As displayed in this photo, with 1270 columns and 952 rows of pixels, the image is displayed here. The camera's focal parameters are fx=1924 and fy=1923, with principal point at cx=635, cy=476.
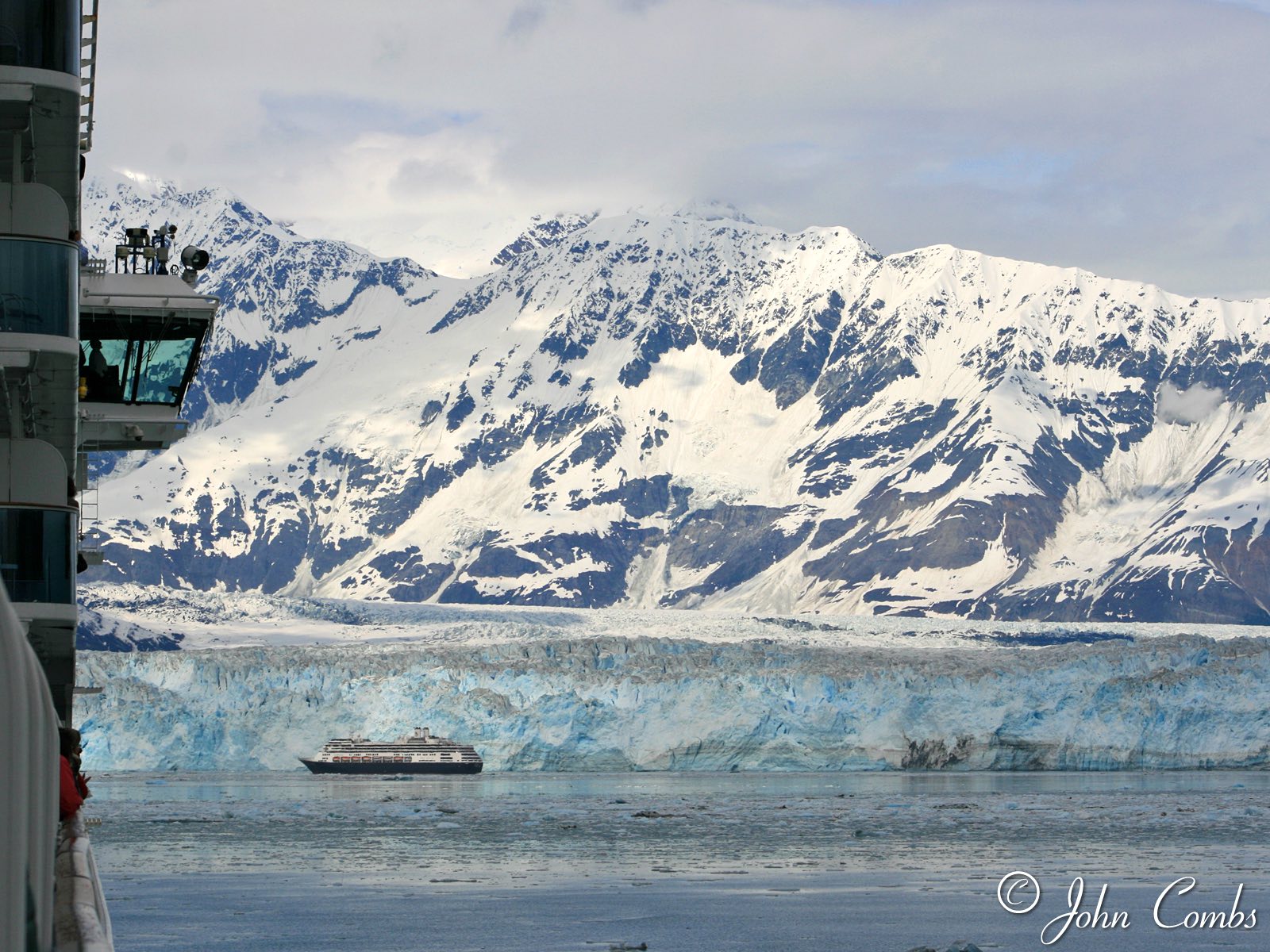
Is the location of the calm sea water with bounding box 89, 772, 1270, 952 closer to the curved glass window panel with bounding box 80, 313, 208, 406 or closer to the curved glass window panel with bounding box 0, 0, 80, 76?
the curved glass window panel with bounding box 80, 313, 208, 406

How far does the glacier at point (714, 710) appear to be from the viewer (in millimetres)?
80125

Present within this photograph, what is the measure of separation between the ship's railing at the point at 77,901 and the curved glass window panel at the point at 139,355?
22.9 feet

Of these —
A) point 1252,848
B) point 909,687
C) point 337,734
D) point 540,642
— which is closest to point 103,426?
point 1252,848

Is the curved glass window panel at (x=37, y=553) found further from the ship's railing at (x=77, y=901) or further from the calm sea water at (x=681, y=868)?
the calm sea water at (x=681, y=868)

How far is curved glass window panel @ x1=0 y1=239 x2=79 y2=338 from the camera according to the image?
1187 cm

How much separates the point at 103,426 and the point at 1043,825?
3568 cm

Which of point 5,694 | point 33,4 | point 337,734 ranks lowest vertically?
point 337,734

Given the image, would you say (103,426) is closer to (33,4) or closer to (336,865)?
(33,4)

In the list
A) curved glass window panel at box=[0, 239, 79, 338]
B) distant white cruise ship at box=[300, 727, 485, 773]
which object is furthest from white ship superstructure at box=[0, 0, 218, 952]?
distant white cruise ship at box=[300, 727, 485, 773]

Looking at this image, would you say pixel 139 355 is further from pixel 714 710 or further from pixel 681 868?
pixel 714 710

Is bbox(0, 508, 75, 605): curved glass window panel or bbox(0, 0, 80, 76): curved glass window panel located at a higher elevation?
bbox(0, 0, 80, 76): curved glass window panel

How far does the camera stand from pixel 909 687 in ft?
267

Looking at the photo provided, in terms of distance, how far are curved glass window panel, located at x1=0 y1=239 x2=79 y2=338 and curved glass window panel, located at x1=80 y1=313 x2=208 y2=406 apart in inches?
199

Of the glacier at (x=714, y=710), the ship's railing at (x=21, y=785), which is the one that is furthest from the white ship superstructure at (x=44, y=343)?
the glacier at (x=714, y=710)
